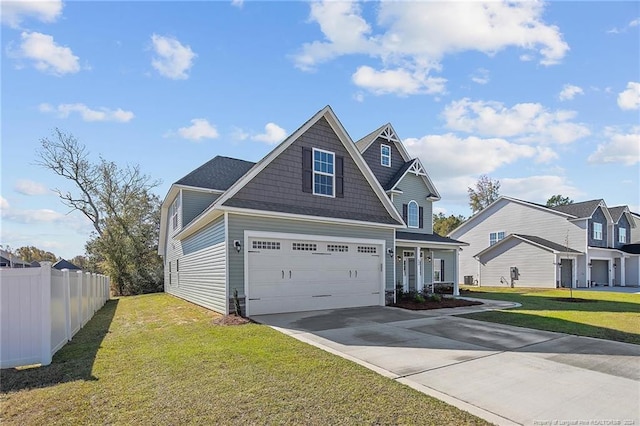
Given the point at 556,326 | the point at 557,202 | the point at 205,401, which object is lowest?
the point at 556,326

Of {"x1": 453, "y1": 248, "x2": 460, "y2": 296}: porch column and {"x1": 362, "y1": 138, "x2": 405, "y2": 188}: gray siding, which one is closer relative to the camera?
{"x1": 362, "y1": 138, "x2": 405, "y2": 188}: gray siding

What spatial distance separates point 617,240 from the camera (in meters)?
31.9

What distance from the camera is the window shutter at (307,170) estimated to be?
12.8 m

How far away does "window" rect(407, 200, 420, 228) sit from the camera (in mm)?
21000

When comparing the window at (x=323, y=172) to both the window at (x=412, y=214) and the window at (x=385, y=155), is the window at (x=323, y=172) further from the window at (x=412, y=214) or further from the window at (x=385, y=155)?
the window at (x=412, y=214)

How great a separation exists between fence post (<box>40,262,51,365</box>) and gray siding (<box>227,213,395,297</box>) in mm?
4943

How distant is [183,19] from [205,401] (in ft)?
34.8

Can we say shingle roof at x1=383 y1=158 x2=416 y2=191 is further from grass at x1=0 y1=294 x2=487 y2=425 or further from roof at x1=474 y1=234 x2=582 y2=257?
roof at x1=474 y1=234 x2=582 y2=257

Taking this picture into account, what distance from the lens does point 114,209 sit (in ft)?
104

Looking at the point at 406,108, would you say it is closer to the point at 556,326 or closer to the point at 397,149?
the point at 397,149

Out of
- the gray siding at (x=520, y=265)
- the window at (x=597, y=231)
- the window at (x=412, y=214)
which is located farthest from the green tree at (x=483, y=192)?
the window at (x=412, y=214)

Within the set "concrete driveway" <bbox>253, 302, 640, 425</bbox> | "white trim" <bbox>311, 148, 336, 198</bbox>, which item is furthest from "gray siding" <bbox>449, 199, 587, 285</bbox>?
"concrete driveway" <bbox>253, 302, 640, 425</bbox>

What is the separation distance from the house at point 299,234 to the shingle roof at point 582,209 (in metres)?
20.1

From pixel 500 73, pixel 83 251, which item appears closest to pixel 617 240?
pixel 500 73
